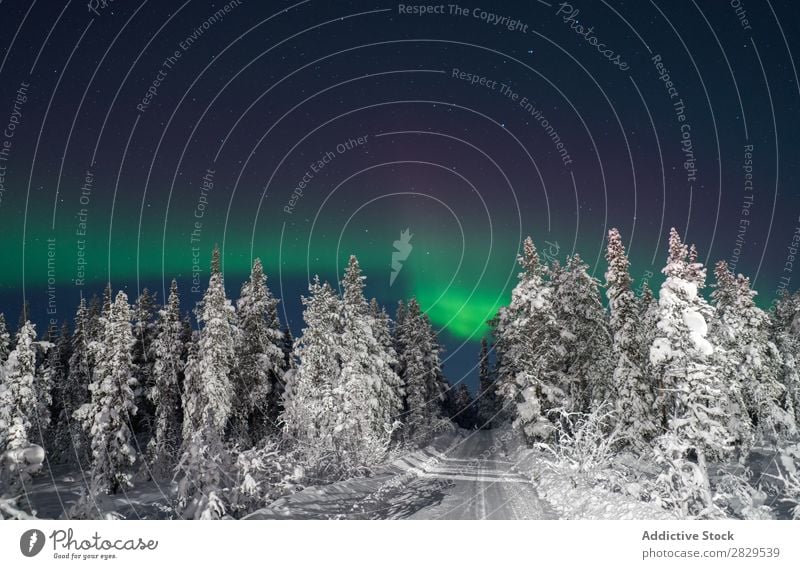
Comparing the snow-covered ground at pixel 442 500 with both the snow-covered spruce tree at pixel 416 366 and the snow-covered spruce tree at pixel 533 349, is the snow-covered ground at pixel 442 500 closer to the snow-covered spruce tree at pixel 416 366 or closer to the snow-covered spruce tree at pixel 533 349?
the snow-covered spruce tree at pixel 533 349

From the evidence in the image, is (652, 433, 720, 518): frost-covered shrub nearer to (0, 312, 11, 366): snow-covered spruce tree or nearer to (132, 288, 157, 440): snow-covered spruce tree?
(0, 312, 11, 366): snow-covered spruce tree

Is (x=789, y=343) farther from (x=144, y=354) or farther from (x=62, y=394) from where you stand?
(x=62, y=394)

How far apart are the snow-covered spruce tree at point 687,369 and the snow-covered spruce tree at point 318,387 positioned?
10.3 metres

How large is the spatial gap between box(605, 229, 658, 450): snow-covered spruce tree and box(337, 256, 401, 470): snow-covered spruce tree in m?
11.0

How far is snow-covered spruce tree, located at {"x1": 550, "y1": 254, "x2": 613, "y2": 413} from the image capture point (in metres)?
22.8

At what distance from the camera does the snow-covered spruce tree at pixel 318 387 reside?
1534cm

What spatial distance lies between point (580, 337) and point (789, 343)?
9823 mm

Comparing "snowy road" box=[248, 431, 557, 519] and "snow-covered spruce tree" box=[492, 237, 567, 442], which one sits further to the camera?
"snow-covered spruce tree" box=[492, 237, 567, 442]

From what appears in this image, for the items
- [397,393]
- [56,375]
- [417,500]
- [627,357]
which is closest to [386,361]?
[397,393]

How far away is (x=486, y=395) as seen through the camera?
55469 mm
